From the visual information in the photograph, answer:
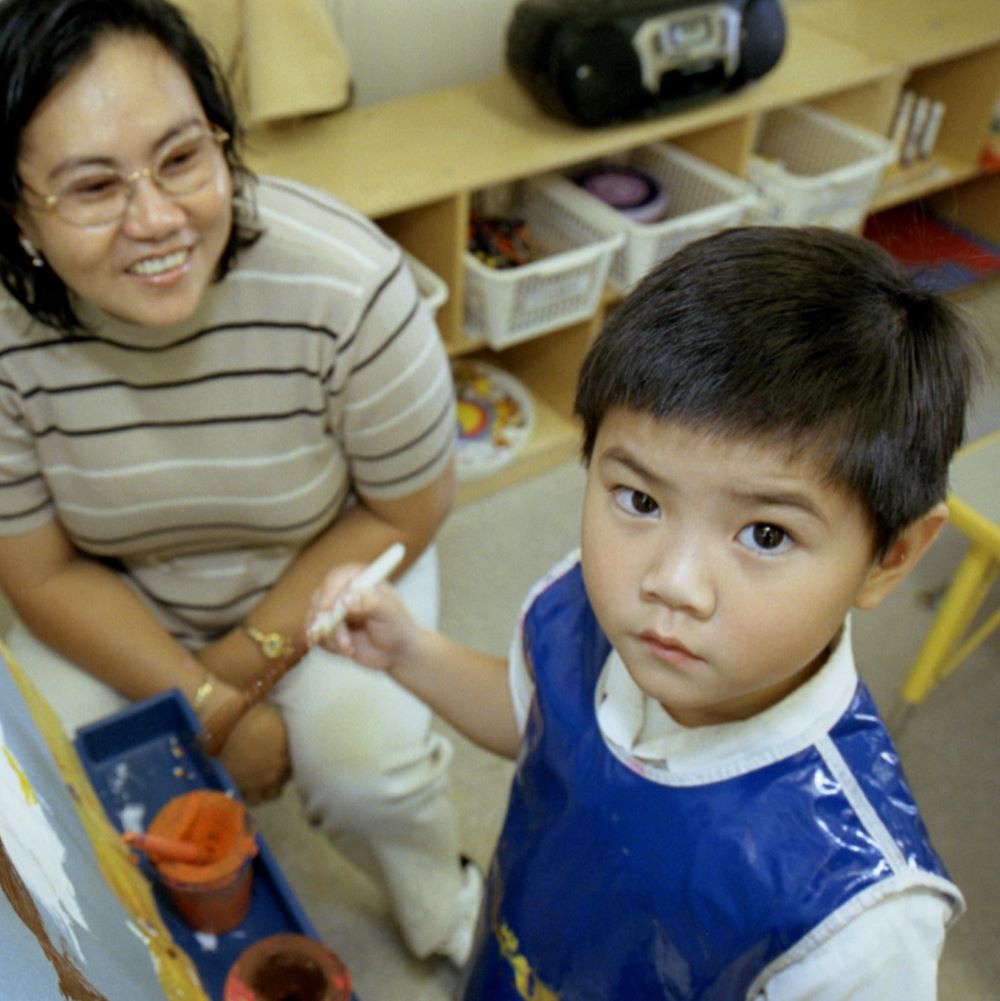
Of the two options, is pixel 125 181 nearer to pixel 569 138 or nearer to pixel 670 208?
pixel 569 138

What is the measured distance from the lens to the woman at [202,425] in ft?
2.93

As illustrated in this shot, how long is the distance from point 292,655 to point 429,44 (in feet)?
4.01

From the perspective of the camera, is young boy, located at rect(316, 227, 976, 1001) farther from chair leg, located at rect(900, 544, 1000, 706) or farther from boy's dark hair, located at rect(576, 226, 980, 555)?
chair leg, located at rect(900, 544, 1000, 706)

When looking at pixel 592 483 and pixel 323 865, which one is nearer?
pixel 592 483

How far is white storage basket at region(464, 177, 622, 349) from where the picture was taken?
5.62ft

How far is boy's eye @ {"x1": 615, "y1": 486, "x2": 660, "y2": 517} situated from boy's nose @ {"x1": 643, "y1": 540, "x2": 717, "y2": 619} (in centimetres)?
3

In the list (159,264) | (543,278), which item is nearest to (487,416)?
(543,278)

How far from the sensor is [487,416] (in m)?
2.01

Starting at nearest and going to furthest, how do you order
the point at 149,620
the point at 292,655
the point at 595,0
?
the point at 292,655 < the point at 149,620 < the point at 595,0

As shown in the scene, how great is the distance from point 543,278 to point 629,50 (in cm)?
37

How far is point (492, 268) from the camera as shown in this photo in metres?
1.75

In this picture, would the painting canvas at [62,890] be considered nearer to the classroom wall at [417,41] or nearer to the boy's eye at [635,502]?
the boy's eye at [635,502]

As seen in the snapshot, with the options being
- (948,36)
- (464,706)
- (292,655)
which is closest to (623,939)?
(464,706)

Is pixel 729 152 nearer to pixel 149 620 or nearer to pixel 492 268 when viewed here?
pixel 492 268
